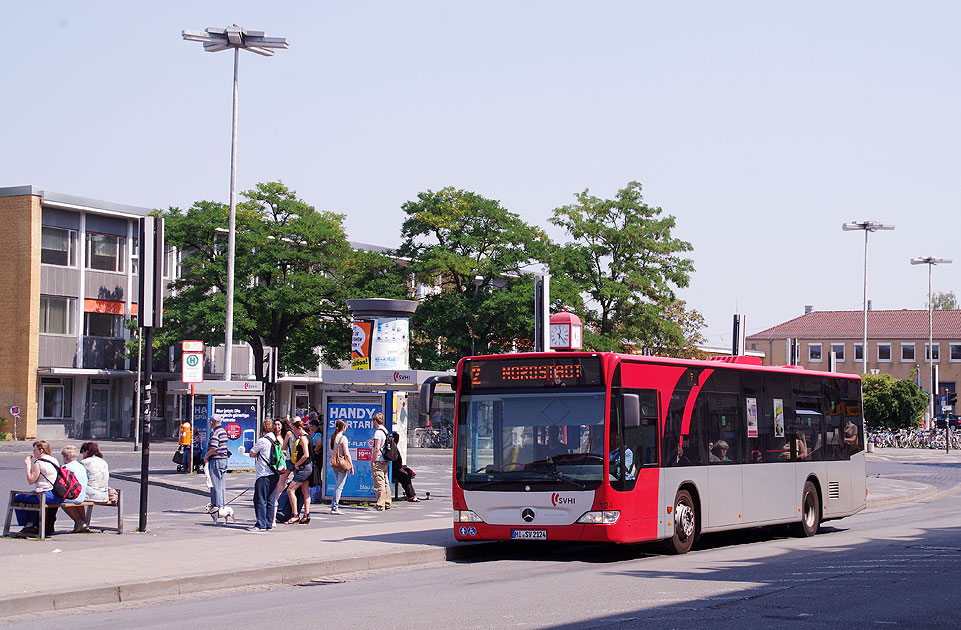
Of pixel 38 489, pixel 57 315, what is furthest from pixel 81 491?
pixel 57 315

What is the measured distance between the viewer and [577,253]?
59781mm

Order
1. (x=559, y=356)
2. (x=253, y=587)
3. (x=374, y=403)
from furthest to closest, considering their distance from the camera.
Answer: (x=374, y=403) < (x=559, y=356) < (x=253, y=587)

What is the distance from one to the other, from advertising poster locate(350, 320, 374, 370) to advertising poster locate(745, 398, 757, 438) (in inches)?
354

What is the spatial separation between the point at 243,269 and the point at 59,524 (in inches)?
1439

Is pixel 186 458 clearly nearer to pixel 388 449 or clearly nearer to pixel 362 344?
pixel 362 344

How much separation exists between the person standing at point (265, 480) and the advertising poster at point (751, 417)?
285 inches

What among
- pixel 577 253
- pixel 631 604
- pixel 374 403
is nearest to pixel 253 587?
pixel 631 604

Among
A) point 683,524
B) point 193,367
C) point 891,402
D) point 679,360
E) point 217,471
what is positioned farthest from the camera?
point 891,402

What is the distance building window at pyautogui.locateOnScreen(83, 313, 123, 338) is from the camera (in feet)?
198

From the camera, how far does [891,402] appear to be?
68750 mm

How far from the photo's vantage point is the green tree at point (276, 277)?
54719 millimetres

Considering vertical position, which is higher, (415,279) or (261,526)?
(415,279)

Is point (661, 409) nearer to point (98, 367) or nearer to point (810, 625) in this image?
point (810, 625)

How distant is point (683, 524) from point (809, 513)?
4.62 metres
